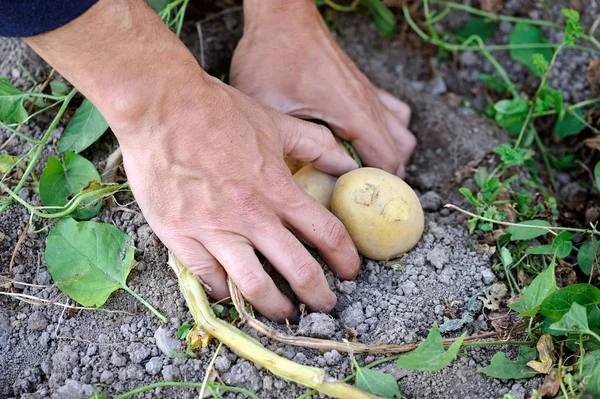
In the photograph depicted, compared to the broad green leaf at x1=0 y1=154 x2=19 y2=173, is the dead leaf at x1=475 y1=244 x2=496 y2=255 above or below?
below

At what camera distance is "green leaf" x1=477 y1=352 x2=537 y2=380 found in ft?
5.18

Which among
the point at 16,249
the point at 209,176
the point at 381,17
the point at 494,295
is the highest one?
the point at 209,176

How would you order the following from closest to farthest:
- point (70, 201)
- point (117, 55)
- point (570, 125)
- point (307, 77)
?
point (117, 55) → point (70, 201) → point (307, 77) → point (570, 125)

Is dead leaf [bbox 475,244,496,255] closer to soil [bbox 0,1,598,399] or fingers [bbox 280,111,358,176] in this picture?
soil [bbox 0,1,598,399]

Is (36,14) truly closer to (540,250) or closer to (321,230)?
(321,230)

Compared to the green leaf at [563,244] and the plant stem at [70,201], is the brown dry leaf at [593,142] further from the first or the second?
the plant stem at [70,201]

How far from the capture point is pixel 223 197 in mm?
1661

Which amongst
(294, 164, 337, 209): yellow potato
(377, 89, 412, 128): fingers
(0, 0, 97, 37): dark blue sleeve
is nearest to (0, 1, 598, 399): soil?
(294, 164, 337, 209): yellow potato

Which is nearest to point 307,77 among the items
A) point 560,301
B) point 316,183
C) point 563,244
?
point 316,183

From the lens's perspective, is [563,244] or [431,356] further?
[563,244]

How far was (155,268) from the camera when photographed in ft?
5.93

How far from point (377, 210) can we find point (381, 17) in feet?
3.82

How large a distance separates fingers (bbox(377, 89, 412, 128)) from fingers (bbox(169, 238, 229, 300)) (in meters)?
0.99

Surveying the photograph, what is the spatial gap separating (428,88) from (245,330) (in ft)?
4.64
